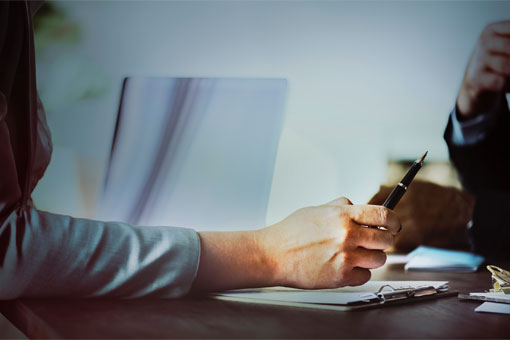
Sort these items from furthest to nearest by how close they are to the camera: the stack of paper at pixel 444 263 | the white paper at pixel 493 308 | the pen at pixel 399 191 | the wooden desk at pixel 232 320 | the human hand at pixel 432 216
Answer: the human hand at pixel 432 216
the stack of paper at pixel 444 263
the pen at pixel 399 191
the white paper at pixel 493 308
the wooden desk at pixel 232 320

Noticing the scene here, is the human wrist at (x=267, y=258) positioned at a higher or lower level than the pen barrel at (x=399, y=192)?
lower

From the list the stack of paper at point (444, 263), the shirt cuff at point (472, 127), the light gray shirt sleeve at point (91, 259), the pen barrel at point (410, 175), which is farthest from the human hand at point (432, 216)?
the light gray shirt sleeve at point (91, 259)

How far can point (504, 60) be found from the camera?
1.37 metres

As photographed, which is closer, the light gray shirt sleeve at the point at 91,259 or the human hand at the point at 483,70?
the light gray shirt sleeve at the point at 91,259

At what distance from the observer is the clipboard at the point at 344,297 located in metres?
0.55

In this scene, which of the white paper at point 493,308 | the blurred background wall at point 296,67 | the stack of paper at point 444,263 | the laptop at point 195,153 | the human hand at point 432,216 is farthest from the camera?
the human hand at point 432,216

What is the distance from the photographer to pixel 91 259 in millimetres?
566

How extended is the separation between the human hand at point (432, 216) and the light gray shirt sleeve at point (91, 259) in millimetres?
1071

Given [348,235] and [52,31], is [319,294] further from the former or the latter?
[52,31]

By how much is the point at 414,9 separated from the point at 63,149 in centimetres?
107

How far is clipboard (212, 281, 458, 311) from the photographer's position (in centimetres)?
55

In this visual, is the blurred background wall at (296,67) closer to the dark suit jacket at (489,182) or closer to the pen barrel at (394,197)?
the dark suit jacket at (489,182)

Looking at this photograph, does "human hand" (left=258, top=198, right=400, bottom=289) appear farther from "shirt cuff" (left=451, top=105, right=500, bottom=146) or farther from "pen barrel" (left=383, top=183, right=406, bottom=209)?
"shirt cuff" (left=451, top=105, right=500, bottom=146)

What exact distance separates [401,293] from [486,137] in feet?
3.26
